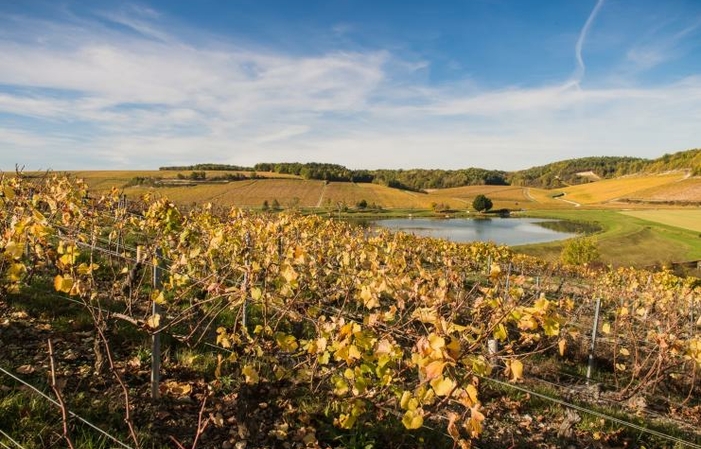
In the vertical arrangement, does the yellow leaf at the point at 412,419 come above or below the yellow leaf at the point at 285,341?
below

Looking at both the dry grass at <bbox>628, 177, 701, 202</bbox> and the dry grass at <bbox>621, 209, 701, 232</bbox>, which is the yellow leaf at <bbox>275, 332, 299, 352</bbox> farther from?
the dry grass at <bbox>628, 177, 701, 202</bbox>

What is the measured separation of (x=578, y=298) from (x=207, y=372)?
48.2ft

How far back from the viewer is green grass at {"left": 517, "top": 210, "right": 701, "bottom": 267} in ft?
141

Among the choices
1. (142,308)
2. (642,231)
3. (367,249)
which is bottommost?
(642,231)

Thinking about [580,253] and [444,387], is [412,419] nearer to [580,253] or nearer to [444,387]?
[444,387]

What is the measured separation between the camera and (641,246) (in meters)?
48.4

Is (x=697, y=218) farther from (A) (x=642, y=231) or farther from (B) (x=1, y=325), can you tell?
(B) (x=1, y=325)

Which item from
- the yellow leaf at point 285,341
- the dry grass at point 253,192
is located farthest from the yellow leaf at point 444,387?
the dry grass at point 253,192

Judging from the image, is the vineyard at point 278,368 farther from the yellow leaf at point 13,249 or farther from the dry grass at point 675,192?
the dry grass at point 675,192

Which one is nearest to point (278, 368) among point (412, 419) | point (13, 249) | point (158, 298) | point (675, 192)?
point (158, 298)

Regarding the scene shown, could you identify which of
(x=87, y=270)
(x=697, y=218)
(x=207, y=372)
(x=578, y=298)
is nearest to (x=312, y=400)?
(x=207, y=372)

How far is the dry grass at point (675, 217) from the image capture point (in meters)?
59.9

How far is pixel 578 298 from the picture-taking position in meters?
15.4

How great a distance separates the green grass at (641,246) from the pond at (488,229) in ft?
27.7
